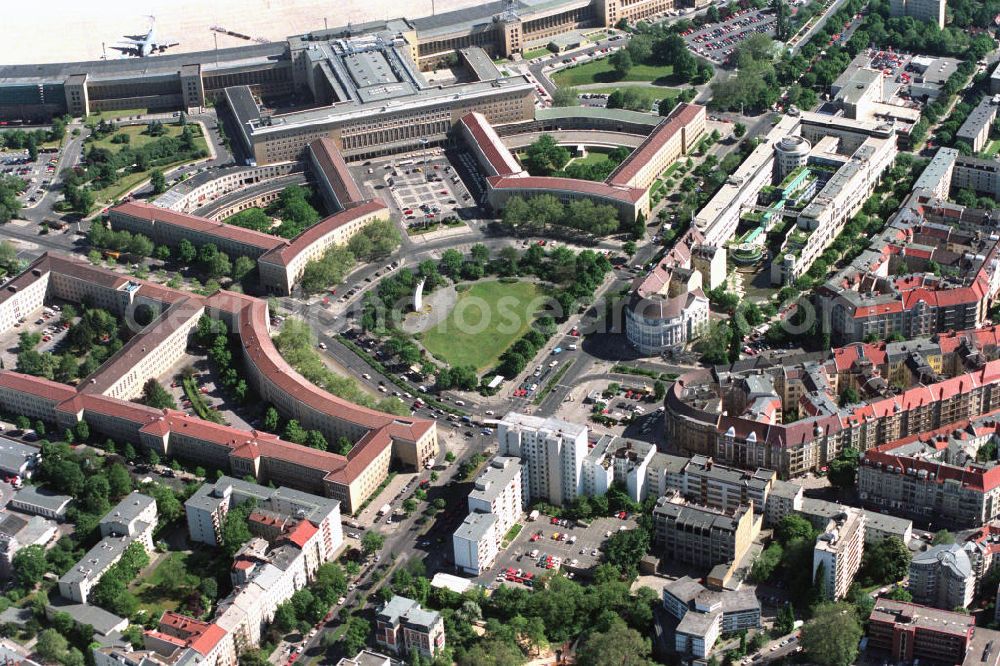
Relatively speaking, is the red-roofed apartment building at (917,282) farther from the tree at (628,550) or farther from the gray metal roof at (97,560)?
the gray metal roof at (97,560)

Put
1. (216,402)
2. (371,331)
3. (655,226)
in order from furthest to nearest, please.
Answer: (655,226) → (371,331) → (216,402)

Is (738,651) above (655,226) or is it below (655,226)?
below

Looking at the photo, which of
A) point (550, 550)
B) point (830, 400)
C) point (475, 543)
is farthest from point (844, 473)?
point (475, 543)

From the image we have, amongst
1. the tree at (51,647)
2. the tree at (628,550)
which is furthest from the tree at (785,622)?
the tree at (51,647)

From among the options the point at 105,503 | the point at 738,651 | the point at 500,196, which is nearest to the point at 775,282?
the point at 500,196

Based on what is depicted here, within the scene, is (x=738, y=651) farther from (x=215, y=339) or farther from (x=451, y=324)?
(x=215, y=339)

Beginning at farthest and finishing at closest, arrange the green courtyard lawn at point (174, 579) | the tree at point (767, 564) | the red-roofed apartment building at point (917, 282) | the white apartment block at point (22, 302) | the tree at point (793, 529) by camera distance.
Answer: the white apartment block at point (22, 302)
the red-roofed apartment building at point (917, 282)
the tree at point (793, 529)
the green courtyard lawn at point (174, 579)
the tree at point (767, 564)

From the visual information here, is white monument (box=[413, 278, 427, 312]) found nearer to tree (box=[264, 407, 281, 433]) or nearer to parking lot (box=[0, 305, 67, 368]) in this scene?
tree (box=[264, 407, 281, 433])
